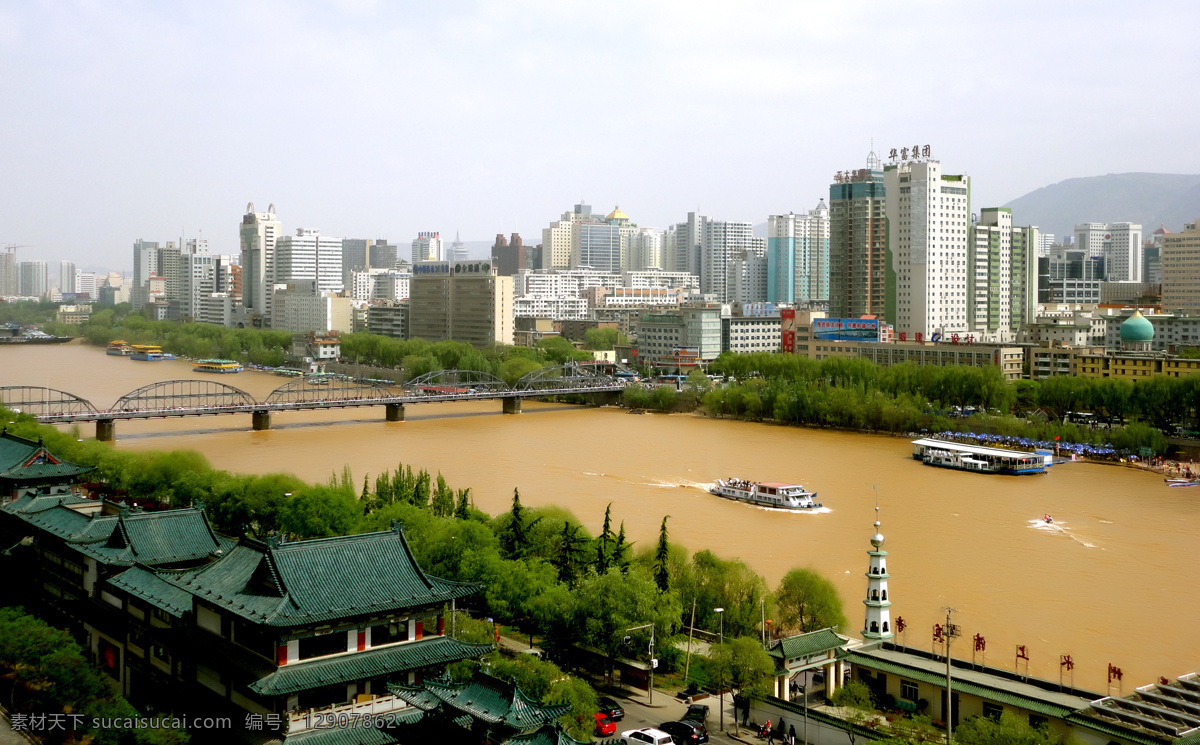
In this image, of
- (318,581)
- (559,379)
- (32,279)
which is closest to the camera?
(318,581)

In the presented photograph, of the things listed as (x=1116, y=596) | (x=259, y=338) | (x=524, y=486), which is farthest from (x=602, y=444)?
(x=259, y=338)

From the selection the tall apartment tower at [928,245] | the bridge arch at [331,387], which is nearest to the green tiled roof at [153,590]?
the bridge arch at [331,387]

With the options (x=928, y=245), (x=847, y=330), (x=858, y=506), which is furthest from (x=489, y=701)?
(x=928, y=245)

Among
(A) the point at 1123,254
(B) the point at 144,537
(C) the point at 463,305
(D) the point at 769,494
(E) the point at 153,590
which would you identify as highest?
(A) the point at 1123,254

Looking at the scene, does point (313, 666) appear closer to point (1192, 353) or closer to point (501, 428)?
point (501, 428)

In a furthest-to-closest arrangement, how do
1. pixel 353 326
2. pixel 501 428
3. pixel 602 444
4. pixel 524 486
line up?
pixel 353 326, pixel 501 428, pixel 602 444, pixel 524 486

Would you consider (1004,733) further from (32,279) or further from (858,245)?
(32,279)

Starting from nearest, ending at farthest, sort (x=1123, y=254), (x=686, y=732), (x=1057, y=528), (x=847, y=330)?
1. (x=686, y=732)
2. (x=1057, y=528)
3. (x=847, y=330)
4. (x=1123, y=254)
